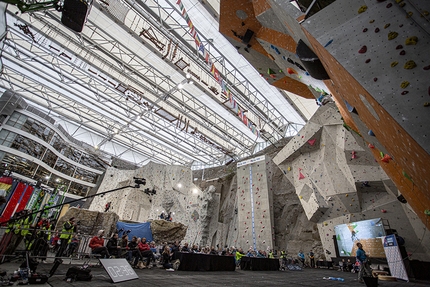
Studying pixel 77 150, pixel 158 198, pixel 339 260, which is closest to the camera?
pixel 339 260

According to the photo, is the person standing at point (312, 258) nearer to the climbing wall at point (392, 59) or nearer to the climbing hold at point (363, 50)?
the climbing wall at point (392, 59)

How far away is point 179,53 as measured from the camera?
1097 centimetres

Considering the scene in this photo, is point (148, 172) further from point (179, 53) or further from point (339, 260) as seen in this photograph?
point (339, 260)

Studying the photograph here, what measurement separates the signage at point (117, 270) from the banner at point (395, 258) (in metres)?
6.96

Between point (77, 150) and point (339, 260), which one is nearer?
point (339, 260)

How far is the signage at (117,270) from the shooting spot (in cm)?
370

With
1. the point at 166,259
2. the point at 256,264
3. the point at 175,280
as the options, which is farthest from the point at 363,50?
the point at 256,264

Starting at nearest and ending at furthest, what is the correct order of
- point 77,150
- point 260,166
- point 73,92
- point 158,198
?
point 260,166
point 73,92
point 158,198
point 77,150

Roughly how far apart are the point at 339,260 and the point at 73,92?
772 inches

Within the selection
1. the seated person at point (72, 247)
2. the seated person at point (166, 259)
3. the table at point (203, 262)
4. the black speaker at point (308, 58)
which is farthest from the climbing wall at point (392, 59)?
the seated person at point (72, 247)

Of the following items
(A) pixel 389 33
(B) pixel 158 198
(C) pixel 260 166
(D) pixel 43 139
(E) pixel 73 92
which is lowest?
(A) pixel 389 33

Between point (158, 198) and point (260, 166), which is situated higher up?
point (260, 166)

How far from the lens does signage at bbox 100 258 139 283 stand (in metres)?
3.70

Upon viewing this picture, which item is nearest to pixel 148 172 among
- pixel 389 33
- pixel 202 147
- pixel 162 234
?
pixel 202 147
